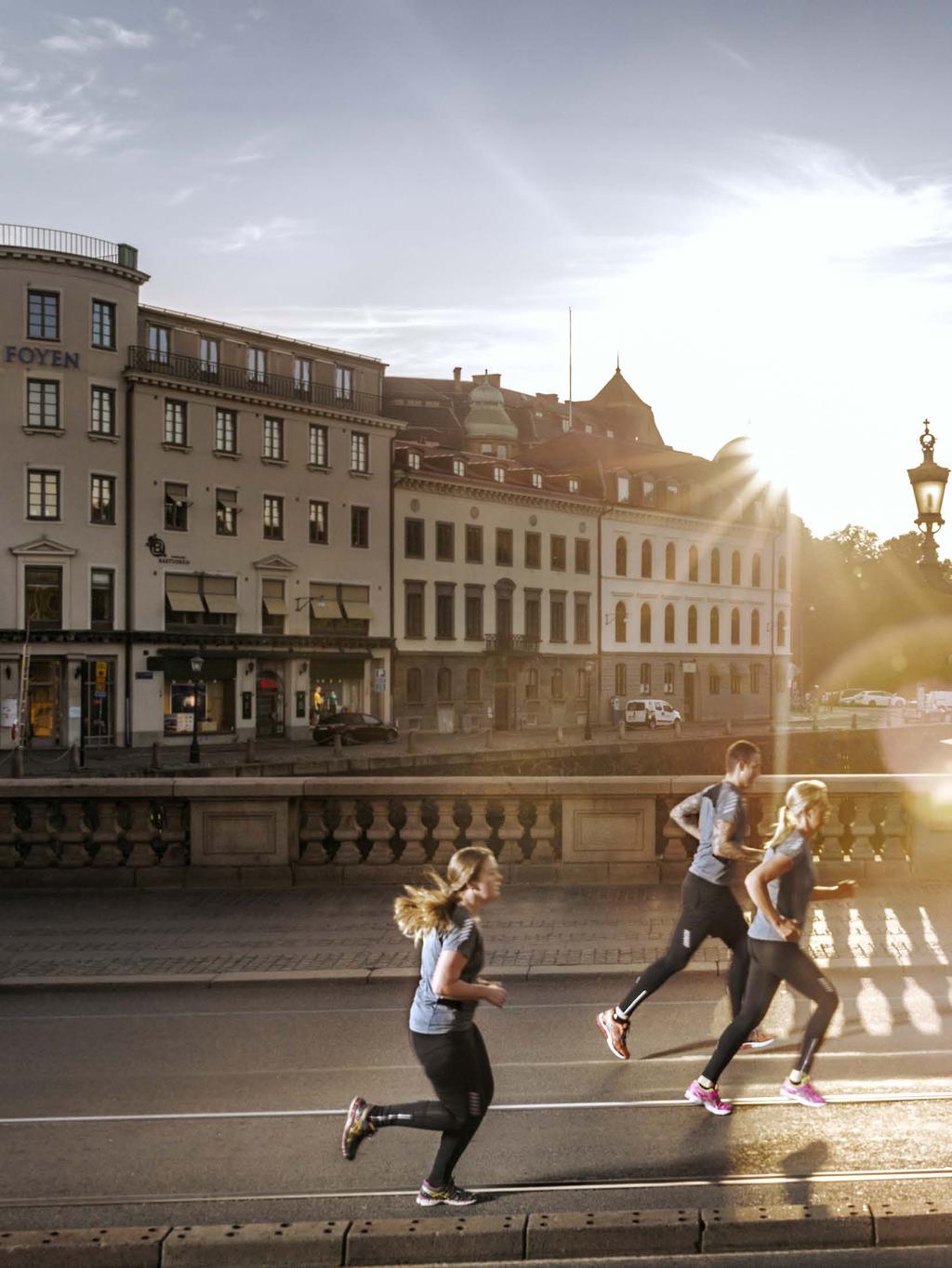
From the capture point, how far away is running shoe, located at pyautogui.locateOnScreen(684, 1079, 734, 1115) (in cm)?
764

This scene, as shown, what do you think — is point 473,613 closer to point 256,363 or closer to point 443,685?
point 443,685

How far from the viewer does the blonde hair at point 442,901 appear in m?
6.28

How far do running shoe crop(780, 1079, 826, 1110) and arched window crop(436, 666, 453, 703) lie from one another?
188ft

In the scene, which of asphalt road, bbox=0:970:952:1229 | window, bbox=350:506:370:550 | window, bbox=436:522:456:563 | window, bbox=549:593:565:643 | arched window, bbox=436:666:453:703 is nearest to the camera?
asphalt road, bbox=0:970:952:1229

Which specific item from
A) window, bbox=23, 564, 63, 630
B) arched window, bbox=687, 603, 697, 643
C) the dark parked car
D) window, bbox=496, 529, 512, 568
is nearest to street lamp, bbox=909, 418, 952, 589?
the dark parked car

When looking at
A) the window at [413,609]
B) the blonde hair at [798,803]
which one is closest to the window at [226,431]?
the window at [413,609]

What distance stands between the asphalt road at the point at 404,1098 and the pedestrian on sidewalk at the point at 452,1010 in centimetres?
35

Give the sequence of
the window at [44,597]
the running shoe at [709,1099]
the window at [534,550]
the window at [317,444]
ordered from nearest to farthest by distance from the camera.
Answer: the running shoe at [709,1099] → the window at [44,597] → the window at [317,444] → the window at [534,550]

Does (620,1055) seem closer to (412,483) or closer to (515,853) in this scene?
(515,853)

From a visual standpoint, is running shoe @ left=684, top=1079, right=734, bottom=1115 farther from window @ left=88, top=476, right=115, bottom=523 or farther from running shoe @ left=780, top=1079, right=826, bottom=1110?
window @ left=88, top=476, right=115, bottom=523

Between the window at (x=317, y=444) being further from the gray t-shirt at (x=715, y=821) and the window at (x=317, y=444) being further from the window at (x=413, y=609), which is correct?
the gray t-shirt at (x=715, y=821)

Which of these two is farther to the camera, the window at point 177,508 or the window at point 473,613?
the window at point 473,613

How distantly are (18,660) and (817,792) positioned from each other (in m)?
46.6

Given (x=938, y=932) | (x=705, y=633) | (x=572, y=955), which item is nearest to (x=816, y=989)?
(x=572, y=955)
